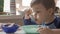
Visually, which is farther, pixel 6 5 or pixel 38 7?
pixel 6 5

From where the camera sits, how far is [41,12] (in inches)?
44.7

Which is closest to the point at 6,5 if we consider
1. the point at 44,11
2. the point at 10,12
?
the point at 10,12

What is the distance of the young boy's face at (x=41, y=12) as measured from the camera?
3.62 feet

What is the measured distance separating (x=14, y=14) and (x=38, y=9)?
0.71 metres

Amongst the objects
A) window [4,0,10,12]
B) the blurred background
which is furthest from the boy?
window [4,0,10,12]

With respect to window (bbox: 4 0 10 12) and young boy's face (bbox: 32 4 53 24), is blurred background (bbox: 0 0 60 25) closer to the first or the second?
window (bbox: 4 0 10 12)

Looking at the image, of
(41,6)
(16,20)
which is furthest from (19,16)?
(41,6)

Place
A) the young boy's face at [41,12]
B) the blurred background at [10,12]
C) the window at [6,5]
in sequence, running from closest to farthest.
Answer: the young boy's face at [41,12], the blurred background at [10,12], the window at [6,5]

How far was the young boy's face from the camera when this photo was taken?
1.10m

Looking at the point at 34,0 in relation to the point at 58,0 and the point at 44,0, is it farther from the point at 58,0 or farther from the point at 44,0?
the point at 58,0

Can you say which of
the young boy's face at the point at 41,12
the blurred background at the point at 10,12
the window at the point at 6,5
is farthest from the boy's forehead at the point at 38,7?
the window at the point at 6,5

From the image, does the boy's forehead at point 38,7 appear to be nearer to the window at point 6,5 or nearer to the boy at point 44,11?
the boy at point 44,11

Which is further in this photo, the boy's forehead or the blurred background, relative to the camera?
the blurred background

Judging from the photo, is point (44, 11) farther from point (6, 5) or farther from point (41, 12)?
point (6, 5)
